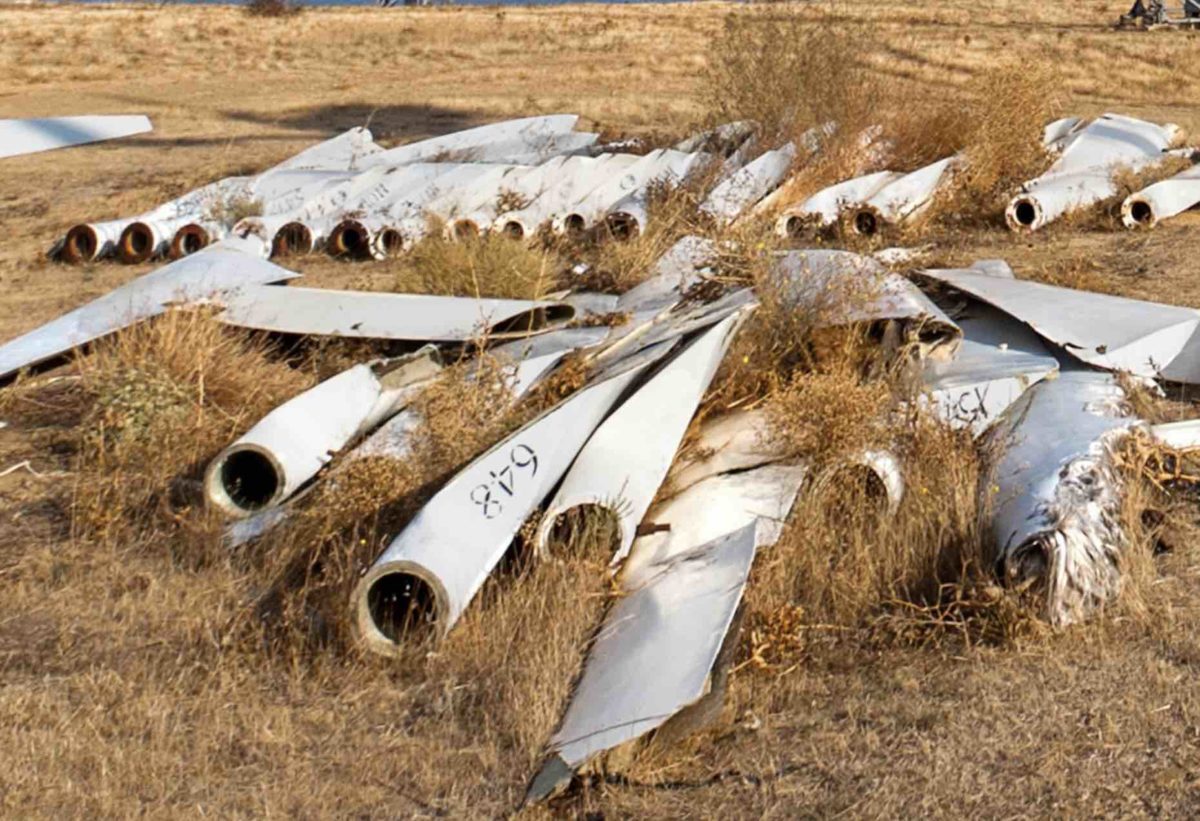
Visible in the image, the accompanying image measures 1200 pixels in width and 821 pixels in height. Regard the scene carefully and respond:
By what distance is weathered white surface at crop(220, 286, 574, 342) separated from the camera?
766 centimetres

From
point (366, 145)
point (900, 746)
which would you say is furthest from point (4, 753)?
point (366, 145)

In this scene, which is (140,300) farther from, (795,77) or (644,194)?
(795,77)

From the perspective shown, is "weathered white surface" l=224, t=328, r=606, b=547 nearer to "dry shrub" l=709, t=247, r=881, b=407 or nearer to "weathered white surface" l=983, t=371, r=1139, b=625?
"dry shrub" l=709, t=247, r=881, b=407

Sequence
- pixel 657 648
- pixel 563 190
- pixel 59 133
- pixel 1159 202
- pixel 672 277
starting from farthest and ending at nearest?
pixel 563 190 → pixel 1159 202 → pixel 59 133 → pixel 672 277 → pixel 657 648

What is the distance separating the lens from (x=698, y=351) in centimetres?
639

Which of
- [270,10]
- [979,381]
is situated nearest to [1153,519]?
[979,381]

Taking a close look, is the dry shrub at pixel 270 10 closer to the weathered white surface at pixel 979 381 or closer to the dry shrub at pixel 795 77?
the dry shrub at pixel 795 77

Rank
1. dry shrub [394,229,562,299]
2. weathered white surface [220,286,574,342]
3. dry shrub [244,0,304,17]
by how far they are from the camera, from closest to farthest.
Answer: weathered white surface [220,286,574,342] → dry shrub [394,229,562,299] → dry shrub [244,0,304,17]

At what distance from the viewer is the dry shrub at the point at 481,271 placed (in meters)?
8.92

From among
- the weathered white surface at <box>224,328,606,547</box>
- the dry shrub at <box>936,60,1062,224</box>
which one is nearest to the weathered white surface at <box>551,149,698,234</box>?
the dry shrub at <box>936,60,1062,224</box>

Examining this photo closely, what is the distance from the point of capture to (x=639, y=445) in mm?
5855

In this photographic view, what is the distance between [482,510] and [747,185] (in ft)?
21.3

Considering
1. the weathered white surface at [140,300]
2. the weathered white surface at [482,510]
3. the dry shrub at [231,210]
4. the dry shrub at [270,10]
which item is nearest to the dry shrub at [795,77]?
the dry shrub at [231,210]

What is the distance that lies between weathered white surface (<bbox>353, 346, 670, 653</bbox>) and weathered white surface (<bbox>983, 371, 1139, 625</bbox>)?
172 cm
